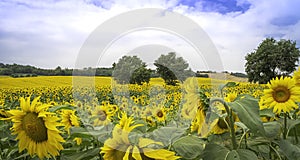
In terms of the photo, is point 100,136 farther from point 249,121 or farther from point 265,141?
point 265,141

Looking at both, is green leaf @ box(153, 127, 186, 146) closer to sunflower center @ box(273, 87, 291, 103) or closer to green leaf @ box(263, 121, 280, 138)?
green leaf @ box(263, 121, 280, 138)

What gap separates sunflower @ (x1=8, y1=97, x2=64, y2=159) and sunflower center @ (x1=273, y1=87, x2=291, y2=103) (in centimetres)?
87

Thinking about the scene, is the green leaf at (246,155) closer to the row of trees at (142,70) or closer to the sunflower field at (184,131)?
the sunflower field at (184,131)

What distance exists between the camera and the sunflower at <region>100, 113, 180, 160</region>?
721 millimetres

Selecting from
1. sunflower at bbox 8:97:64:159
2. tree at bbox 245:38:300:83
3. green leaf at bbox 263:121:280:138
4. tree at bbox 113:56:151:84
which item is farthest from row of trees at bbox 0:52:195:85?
tree at bbox 245:38:300:83

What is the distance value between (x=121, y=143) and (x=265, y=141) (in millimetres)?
452

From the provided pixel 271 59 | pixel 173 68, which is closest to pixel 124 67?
pixel 173 68

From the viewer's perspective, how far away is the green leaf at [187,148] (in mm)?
807

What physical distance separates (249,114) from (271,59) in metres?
25.2

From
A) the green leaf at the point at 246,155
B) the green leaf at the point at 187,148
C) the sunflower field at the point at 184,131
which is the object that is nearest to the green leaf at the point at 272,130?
the sunflower field at the point at 184,131

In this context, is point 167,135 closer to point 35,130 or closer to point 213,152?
point 213,152

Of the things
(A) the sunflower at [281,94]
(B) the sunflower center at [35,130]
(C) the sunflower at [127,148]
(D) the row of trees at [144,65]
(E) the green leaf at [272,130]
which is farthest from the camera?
(A) the sunflower at [281,94]

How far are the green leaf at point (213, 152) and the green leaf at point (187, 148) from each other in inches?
0.7

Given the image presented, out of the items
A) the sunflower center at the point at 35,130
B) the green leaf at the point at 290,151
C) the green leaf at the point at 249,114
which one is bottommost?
the green leaf at the point at 290,151
